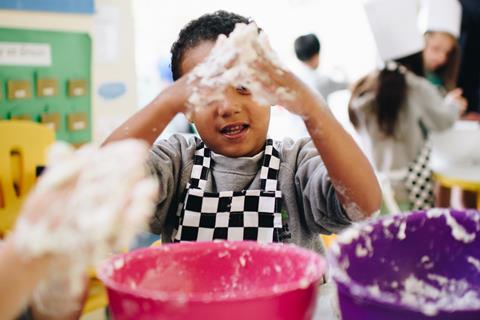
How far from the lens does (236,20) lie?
3.73 feet

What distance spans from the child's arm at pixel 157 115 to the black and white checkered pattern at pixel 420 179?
2.17m

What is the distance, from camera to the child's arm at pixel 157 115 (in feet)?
3.02

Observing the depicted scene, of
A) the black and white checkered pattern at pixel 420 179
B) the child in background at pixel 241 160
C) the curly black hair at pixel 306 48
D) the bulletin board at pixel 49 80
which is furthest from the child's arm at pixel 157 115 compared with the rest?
the curly black hair at pixel 306 48

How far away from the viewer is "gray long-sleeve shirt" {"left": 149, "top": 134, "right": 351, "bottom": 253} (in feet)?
3.50

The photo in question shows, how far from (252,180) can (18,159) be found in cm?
102

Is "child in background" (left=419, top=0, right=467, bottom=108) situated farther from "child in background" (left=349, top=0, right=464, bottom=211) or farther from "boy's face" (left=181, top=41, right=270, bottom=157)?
"boy's face" (left=181, top=41, right=270, bottom=157)

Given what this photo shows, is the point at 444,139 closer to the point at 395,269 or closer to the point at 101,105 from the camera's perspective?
the point at 101,105

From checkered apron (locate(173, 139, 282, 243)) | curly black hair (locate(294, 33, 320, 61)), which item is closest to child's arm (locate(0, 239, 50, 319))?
checkered apron (locate(173, 139, 282, 243))

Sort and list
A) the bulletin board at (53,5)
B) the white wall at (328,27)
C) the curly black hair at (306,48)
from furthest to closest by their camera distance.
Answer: the white wall at (328,27)
the curly black hair at (306,48)
the bulletin board at (53,5)

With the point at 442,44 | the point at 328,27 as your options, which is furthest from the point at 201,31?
the point at 328,27

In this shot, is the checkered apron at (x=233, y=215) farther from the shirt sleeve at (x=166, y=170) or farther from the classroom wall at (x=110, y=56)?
the classroom wall at (x=110, y=56)

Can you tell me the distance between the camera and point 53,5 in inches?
85.7

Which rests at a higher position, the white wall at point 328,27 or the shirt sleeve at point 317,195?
the white wall at point 328,27

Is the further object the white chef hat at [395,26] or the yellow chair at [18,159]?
the white chef hat at [395,26]
